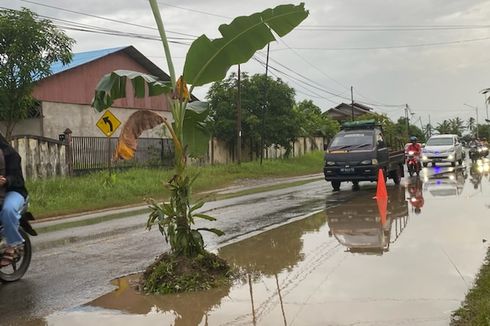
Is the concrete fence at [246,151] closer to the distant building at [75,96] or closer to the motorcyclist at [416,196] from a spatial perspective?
the distant building at [75,96]

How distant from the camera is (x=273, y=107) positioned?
36250mm

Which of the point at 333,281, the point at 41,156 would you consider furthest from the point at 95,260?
the point at 41,156

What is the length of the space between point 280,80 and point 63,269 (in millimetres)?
30293

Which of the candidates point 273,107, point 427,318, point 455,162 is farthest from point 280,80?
point 427,318

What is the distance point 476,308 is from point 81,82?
92.6 feet

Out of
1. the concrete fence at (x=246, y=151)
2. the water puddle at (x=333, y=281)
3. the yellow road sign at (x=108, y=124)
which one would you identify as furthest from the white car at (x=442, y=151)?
the water puddle at (x=333, y=281)

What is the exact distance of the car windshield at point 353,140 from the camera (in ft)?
58.2

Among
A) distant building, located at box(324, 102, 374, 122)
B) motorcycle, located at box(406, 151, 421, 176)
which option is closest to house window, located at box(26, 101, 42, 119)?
motorcycle, located at box(406, 151, 421, 176)

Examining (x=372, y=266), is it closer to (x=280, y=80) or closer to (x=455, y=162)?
(x=455, y=162)

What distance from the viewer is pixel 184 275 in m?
6.39

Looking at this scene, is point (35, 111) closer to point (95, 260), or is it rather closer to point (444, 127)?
point (95, 260)

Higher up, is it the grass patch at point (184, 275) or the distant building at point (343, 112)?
the distant building at point (343, 112)

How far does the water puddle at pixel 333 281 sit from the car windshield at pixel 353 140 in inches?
278

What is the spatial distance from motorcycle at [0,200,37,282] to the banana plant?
176 centimetres
